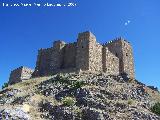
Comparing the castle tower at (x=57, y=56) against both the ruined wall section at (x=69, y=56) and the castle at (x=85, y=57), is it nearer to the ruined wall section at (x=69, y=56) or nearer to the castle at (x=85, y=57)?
the castle at (x=85, y=57)

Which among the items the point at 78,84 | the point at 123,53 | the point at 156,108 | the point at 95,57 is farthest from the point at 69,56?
the point at 156,108

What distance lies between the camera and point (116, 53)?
92.5m

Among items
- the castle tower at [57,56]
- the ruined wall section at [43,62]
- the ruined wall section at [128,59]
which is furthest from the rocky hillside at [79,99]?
the ruined wall section at [128,59]

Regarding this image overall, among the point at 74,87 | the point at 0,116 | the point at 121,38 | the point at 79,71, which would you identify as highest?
the point at 121,38

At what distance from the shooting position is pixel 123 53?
92.3 meters

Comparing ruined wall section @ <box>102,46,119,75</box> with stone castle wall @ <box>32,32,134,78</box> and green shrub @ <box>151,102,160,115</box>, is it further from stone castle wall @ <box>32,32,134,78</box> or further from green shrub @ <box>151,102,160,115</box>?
green shrub @ <box>151,102,160,115</box>

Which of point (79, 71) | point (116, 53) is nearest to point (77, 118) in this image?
point (79, 71)

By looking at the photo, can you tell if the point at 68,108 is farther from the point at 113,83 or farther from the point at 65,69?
the point at 65,69

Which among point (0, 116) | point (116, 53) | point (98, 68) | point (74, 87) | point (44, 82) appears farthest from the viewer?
point (116, 53)

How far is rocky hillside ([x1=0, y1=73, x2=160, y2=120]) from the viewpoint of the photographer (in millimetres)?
62719

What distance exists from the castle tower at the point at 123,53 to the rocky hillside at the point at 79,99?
11.1 m

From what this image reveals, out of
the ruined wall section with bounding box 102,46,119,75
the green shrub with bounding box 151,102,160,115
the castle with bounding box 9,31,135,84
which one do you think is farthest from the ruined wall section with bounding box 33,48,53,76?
the green shrub with bounding box 151,102,160,115

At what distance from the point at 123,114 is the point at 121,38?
3395 cm

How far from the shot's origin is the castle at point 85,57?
8200 cm
